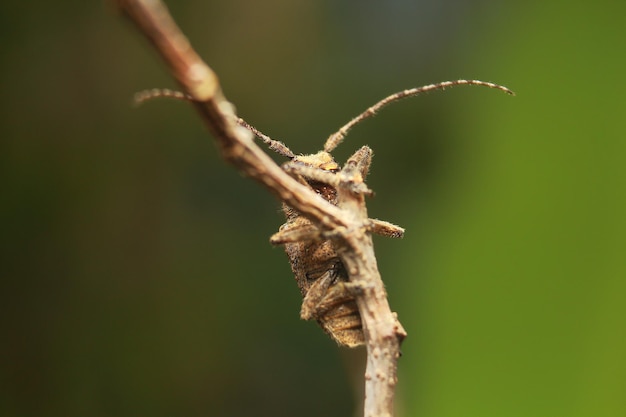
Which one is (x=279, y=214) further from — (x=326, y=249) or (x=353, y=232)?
(x=353, y=232)

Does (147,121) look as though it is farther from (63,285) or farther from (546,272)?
(546,272)

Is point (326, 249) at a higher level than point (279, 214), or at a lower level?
lower

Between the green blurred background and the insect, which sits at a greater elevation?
the green blurred background

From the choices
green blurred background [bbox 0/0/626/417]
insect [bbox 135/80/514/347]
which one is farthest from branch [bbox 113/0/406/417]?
green blurred background [bbox 0/0/626/417]

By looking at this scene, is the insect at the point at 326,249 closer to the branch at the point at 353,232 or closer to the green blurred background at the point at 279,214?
the branch at the point at 353,232

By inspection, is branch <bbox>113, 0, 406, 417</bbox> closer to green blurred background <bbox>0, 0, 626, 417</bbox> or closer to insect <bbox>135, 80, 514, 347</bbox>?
insect <bbox>135, 80, 514, 347</bbox>

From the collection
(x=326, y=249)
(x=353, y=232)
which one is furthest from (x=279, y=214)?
(x=353, y=232)
